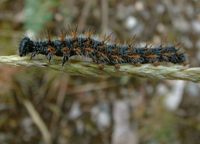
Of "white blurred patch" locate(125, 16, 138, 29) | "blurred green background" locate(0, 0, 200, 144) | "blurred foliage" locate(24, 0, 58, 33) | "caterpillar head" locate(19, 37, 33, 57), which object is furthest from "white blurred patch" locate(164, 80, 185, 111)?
"caterpillar head" locate(19, 37, 33, 57)

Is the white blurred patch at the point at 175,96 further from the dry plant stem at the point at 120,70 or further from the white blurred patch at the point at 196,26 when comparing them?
the dry plant stem at the point at 120,70

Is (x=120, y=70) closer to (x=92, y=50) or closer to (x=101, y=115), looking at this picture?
(x=92, y=50)

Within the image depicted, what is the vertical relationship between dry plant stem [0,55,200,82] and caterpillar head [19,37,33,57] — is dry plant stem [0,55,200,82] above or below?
below

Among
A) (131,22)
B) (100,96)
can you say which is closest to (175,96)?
(100,96)

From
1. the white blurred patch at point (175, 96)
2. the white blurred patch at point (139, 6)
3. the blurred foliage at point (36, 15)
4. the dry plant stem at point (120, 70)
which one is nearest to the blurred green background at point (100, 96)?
the white blurred patch at point (175, 96)

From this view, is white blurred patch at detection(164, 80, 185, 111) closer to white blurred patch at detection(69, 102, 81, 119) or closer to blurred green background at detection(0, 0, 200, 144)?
blurred green background at detection(0, 0, 200, 144)

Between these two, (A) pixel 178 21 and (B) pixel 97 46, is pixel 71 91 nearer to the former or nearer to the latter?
(A) pixel 178 21

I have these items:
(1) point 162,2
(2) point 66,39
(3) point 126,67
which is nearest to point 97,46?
(2) point 66,39
